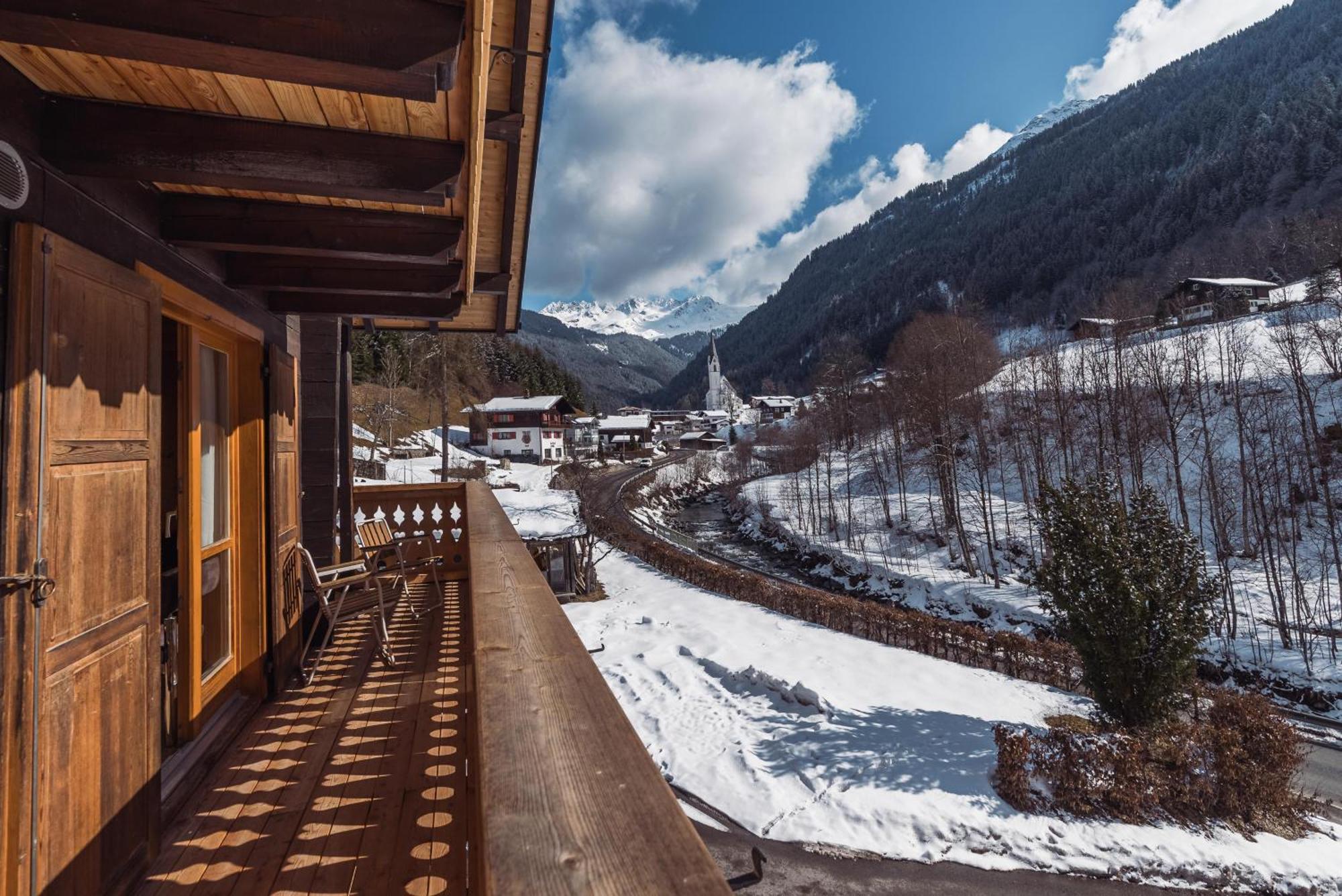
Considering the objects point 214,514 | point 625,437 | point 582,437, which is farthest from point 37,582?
point 625,437

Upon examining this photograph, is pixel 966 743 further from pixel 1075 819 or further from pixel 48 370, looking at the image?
pixel 48 370

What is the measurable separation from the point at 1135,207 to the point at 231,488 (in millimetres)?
97165

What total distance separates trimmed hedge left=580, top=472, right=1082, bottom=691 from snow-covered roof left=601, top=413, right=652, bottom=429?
1552 inches

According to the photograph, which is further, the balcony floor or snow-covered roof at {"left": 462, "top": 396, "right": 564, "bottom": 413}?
snow-covered roof at {"left": 462, "top": 396, "right": 564, "bottom": 413}

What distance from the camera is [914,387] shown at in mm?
24219

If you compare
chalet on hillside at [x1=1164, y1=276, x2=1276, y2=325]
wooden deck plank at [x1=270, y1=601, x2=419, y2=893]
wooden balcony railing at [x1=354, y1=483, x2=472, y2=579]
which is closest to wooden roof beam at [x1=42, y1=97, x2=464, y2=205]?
wooden deck plank at [x1=270, y1=601, x2=419, y2=893]

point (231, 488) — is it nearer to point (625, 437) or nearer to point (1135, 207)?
point (625, 437)

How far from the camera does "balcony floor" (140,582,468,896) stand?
2033mm

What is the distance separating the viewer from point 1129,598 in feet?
26.0

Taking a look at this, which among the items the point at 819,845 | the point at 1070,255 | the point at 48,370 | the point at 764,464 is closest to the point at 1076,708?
the point at 819,845

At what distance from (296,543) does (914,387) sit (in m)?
23.8

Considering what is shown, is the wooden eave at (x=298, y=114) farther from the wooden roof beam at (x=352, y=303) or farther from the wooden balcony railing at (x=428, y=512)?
the wooden balcony railing at (x=428, y=512)

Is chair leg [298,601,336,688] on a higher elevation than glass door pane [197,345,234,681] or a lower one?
lower

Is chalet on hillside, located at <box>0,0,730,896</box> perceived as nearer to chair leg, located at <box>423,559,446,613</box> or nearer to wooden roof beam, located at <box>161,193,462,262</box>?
wooden roof beam, located at <box>161,193,462,262</box>
